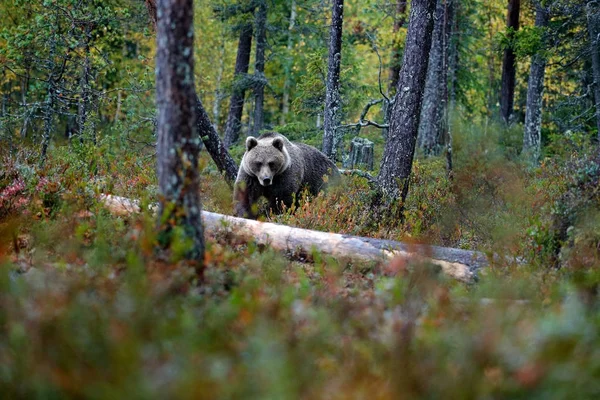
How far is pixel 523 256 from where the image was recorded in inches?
258

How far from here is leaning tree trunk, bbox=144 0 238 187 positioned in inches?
412

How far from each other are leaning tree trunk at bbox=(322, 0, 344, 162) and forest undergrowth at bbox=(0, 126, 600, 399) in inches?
269

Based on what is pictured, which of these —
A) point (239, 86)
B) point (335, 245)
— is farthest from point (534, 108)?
point (335, 245)

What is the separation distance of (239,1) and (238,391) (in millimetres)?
18359

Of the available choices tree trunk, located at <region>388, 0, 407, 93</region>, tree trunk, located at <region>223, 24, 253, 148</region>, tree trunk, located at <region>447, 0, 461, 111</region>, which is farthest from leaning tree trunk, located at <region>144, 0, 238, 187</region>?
tree trunk, located at <region>447, 0, 461, 111</region>

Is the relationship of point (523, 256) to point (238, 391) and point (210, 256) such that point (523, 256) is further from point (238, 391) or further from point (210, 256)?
point (238, 391)

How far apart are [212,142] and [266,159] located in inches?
67.0

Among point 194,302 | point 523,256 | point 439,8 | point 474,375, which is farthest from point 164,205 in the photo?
point 439,8

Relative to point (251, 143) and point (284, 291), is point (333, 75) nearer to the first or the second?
point (251, 143)

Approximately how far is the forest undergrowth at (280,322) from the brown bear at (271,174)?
3184 millimetres

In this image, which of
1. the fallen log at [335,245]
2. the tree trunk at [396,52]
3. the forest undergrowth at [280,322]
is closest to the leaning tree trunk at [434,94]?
the tree trunk at [396,52]

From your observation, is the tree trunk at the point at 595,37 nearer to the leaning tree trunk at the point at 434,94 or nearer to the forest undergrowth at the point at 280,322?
the leaning tree trunk at the point at 434,94

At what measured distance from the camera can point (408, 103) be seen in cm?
955

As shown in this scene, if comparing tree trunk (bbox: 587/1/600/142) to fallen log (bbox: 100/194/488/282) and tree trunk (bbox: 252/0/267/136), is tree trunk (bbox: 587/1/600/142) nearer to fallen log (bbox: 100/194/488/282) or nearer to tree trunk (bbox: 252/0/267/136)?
tree trunk (bbox: 252/0/267/136)
